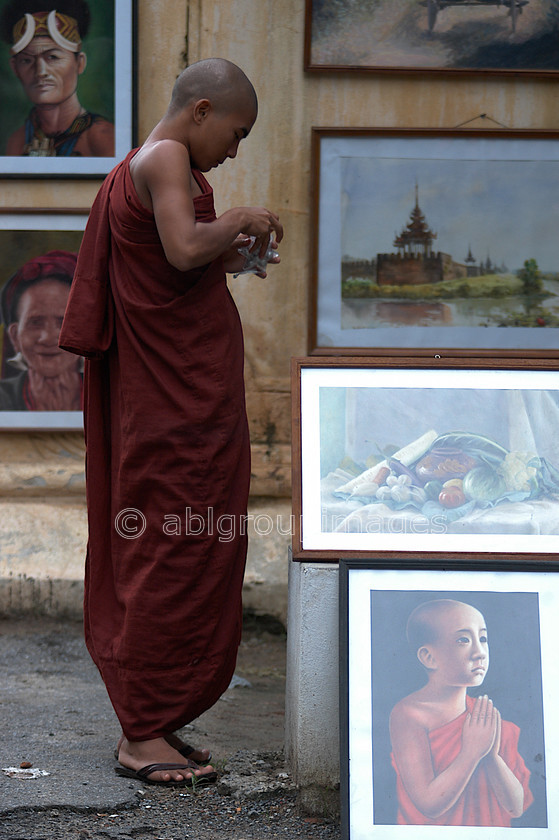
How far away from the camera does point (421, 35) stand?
377 cm

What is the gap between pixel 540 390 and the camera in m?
2.25

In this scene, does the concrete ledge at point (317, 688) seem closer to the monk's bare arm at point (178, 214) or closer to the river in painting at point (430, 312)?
the monk's bare arm at point (178, 214)

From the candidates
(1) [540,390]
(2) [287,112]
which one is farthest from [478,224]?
(1) [540,390]

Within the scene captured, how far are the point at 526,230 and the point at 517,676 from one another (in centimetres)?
244

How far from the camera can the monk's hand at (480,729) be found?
184 centimetres

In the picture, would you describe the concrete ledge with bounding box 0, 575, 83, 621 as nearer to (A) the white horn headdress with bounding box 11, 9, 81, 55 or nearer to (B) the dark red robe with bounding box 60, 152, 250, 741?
(B) the dark red robe with bounding box 60, 152, 250, 741

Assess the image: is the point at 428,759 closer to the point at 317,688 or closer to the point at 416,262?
the point at 317,688

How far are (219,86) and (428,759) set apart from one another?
1.62 metres

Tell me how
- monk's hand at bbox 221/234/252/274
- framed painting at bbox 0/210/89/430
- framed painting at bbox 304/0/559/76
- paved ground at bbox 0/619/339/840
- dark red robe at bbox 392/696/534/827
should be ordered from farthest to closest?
framed painting at bbox 0/210/89/430
framed painting at bbox 304/0/559/76
monk's hand at bbox 221/234/252/274
paved ground at bbox 0/619/339/840
dark red robe at bbox 392/696/534/827

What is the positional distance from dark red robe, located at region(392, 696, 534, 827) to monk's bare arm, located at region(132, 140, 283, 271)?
47.4 inches

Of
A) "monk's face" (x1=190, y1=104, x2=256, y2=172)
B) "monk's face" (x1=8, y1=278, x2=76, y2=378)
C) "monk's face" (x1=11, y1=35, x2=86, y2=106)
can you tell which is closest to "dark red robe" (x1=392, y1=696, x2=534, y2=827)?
"monk's face" (x1=190, y1=104, x2=256, y2=172)

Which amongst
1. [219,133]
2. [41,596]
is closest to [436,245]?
[219,133]

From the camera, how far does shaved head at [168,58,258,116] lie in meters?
2.23

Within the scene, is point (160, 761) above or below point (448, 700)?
below
